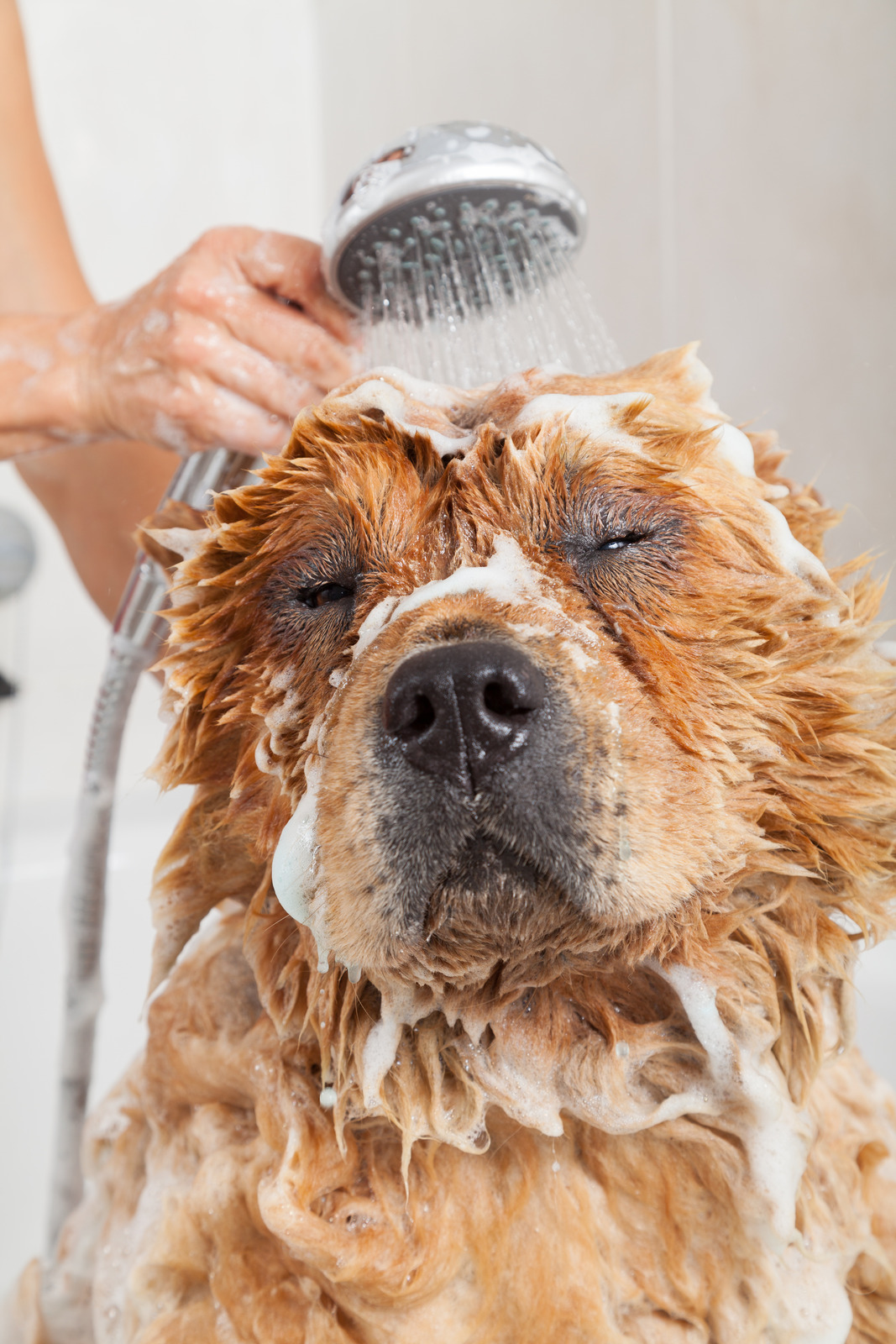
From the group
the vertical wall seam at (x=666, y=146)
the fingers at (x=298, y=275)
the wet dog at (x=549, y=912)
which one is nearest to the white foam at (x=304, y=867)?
the wet dog at (x=549, y=912)

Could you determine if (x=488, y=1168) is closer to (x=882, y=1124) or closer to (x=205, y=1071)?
(x=205, y=1071)

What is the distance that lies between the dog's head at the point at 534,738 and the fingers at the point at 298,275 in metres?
0.21

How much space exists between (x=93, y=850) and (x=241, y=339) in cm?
51

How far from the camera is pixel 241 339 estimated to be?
0.87 m

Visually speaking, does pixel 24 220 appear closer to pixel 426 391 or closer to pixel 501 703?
pixel 426 391

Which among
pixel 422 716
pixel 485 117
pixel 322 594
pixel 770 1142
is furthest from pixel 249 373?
pixel 485 117

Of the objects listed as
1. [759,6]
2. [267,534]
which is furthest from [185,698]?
[759,6]

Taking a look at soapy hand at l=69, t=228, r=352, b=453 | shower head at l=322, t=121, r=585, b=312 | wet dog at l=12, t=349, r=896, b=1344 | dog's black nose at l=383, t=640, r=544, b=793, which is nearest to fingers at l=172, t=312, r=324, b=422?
soapy hand at l=69, t=228, r=352, b=453

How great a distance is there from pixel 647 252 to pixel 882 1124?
0.91 meters

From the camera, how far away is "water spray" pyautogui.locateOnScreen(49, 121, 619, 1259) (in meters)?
0.70

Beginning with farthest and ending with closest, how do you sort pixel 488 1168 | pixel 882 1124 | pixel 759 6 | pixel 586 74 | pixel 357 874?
pixel 586 74 < pixel 759 6 < pixel 882 1124 < pixel 488 1168 < pixel 357 874

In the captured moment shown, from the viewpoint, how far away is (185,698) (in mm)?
677

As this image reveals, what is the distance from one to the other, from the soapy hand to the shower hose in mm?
40

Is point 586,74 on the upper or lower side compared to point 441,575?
upper
